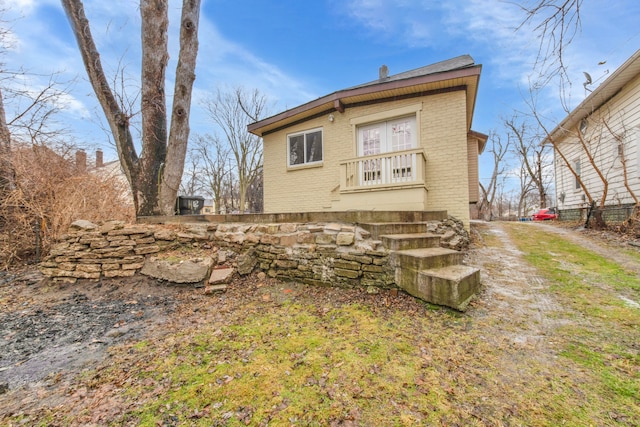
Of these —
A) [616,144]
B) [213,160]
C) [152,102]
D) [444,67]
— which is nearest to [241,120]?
[213,160]

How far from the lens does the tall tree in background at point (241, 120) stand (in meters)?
17.5

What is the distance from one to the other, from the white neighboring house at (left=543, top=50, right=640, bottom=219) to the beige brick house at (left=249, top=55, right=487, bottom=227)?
359 centimetres

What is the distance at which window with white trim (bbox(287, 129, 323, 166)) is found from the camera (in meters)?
7.66

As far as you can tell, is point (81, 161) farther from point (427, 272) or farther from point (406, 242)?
point (427, 272)

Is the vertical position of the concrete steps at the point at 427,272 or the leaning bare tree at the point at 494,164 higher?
the leaning bare tree at the point at 494,164

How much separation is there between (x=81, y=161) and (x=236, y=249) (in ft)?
15.9

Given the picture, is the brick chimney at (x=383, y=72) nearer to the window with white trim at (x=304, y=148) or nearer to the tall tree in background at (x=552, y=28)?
the window with white trim at (x=304, y=148)

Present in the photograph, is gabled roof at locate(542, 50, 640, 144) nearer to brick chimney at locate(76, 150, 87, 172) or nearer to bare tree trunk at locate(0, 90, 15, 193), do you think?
brick chimney at locate(76, 150, 87, 172)

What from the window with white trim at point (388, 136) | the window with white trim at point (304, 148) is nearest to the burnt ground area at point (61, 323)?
the window with white trim at point (304, 148)

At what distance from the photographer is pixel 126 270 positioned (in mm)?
3832

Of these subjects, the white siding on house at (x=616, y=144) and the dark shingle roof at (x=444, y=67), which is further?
the white siding on house at (x=616, y=144)

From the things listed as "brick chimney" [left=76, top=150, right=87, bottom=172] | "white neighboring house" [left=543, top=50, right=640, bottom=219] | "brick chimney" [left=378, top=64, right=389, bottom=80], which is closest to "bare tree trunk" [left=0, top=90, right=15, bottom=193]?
"brick chimney" [left=76, top=150, right=87, bottom=172]

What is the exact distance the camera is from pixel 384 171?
19.2 feet

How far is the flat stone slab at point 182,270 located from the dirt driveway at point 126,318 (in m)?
0.14
